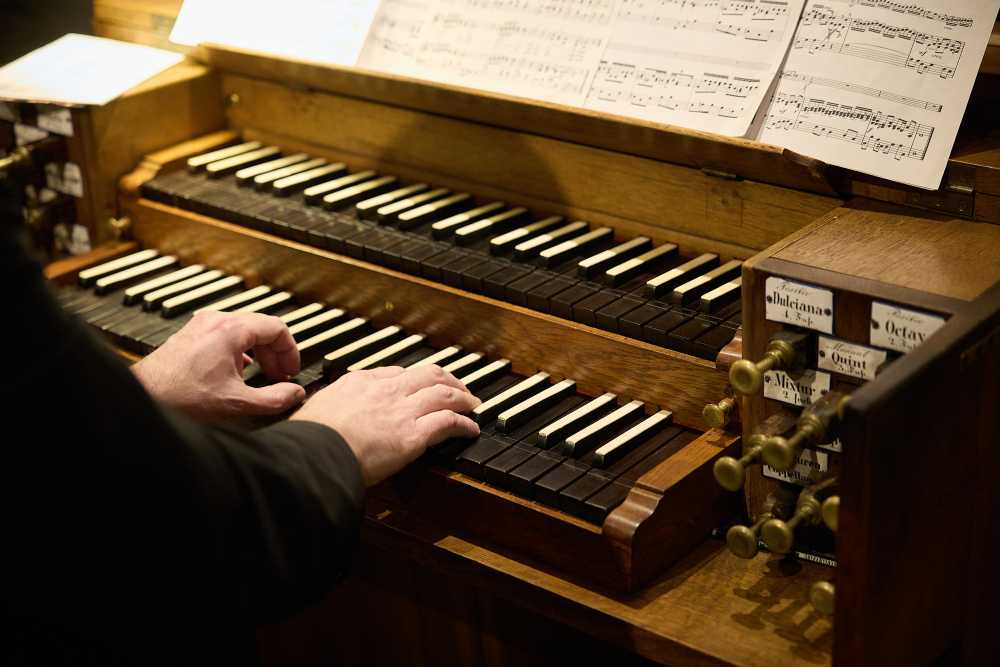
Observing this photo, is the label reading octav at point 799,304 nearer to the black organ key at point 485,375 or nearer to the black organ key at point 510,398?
the black organ key at point 510,398

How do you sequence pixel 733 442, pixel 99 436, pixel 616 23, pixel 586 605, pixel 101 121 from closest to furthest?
1. pixel 99 436
2. pixel 586 605
3. pixel 733 442
4. pixel 616 23
5. pixel 101 121

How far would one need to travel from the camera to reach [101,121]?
9.42 feet

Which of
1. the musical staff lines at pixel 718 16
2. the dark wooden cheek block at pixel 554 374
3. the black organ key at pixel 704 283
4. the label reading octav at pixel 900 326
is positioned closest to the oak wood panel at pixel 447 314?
the dark wooden cheek block at pixel 554 374

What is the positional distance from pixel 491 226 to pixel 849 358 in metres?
1.11

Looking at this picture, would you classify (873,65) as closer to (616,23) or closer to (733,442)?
(616,23)

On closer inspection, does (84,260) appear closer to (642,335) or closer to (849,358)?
(642,335)

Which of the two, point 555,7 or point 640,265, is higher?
point 555,7

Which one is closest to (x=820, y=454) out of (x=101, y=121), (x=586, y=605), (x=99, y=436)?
(x=586, y=605)

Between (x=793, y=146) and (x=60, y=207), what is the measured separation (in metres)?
2.23

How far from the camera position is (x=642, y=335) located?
198cm

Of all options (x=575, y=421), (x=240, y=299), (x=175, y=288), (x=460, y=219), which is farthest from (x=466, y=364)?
(x=175, y=288)

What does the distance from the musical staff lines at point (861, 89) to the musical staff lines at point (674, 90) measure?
78 mm

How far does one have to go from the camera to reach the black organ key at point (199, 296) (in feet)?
8.27

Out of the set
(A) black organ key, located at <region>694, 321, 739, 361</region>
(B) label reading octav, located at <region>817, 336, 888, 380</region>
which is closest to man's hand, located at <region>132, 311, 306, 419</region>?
(A) black organ key, located at <region>694, 321, 739, 361</region>
